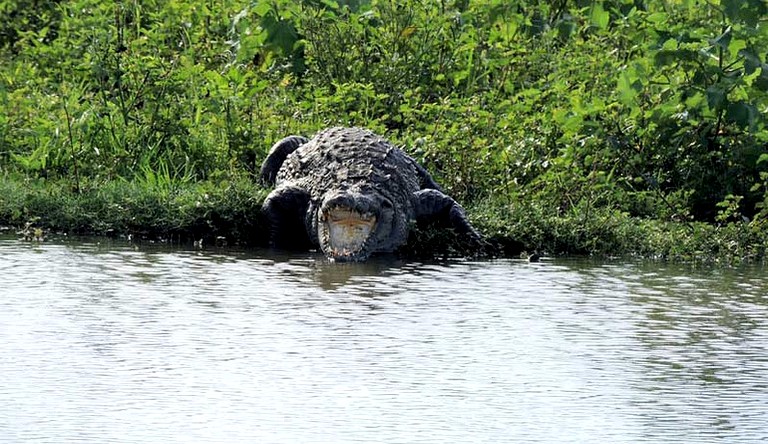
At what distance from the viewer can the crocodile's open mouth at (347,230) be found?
982cm

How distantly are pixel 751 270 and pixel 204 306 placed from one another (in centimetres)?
338

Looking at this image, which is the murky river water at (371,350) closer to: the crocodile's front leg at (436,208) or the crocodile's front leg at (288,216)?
the crocodile's front leg at (288,216)

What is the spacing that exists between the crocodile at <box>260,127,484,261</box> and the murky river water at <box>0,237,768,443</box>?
32cm

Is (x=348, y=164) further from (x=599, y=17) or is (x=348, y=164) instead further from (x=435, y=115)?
(x=599, y=17)

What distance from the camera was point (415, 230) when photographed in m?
10.2

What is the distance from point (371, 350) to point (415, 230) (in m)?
3.20

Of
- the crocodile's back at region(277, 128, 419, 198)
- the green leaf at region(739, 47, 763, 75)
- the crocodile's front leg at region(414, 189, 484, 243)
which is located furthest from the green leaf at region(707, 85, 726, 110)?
the crocodile's back at region(277, 128, 419, 198)

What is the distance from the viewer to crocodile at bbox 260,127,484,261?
32.5 feet

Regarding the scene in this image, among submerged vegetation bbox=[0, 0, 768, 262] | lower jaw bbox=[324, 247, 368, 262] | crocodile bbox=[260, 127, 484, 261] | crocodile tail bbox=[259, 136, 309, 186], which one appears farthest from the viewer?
crocodile tail bbox=[259, 136, 309, 186]

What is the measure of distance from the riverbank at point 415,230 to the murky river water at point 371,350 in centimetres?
43

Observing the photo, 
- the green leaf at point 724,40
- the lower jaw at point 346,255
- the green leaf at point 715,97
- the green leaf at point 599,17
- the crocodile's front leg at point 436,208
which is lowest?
the lower jaw at point 346,255

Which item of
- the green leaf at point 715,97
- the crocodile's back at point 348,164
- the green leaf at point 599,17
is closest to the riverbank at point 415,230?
the crocodile's back at point 348,164

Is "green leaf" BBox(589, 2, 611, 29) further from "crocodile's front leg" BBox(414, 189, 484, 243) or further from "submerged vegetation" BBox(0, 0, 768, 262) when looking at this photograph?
"crocodile's front leg" BBox(414, 189, 484, 243)

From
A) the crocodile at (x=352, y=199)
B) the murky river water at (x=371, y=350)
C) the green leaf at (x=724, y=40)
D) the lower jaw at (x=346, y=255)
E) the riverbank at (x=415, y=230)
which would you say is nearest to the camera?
the murky river water at (x=371, y=350)
